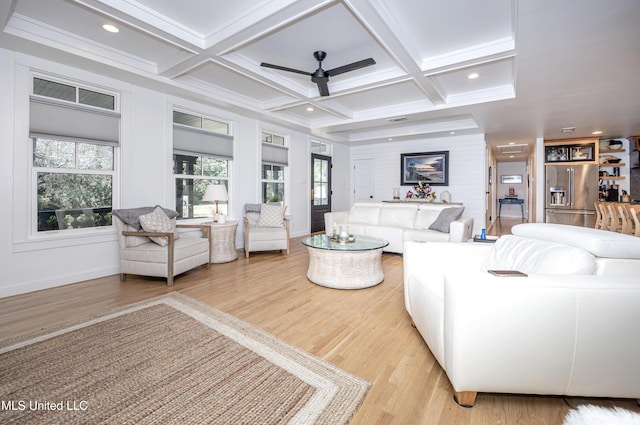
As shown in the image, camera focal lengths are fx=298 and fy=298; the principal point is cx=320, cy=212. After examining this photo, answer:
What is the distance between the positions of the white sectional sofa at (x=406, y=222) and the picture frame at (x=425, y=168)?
93.4 inches

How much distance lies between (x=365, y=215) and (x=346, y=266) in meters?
2.67

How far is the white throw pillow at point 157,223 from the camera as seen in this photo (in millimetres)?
3617

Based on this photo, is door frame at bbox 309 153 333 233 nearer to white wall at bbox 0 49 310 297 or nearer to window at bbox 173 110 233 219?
white wall at bbox 0 49 310 297

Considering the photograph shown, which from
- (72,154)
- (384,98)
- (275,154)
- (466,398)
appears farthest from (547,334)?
(275,154)

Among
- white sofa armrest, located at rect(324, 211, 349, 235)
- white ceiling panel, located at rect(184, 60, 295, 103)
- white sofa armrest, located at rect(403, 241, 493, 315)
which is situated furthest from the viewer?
white sofa armrest, located at rect(324, 211, 349, 235)

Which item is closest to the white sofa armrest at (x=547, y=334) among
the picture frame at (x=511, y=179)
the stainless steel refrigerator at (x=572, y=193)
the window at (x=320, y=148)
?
the window at (x=320, y=148)

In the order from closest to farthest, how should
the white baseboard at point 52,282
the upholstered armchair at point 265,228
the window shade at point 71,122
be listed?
1. the white baseboard at point 52,282
2. the window shade at point 71,122
3. the upholstered armchair at point 265,228

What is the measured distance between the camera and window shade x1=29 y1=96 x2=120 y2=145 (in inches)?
128

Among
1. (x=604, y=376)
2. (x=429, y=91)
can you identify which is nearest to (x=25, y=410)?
(x=604, y=376)

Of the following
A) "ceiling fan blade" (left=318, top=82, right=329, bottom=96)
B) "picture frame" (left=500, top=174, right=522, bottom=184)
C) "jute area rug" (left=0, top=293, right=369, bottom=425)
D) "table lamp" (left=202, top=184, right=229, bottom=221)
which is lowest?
"jute area rug" (left=0, top=293, right=369, bottom=425)

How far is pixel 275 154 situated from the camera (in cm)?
642

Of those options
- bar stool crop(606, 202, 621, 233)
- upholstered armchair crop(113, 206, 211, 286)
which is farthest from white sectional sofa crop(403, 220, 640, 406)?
bar stool crop(606, 202, 621, 233)

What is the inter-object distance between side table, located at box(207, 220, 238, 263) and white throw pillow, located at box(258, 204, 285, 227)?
0.77 meters

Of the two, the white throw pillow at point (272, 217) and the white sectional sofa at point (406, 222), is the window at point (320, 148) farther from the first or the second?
the white throw pillow at point (272, 217)
